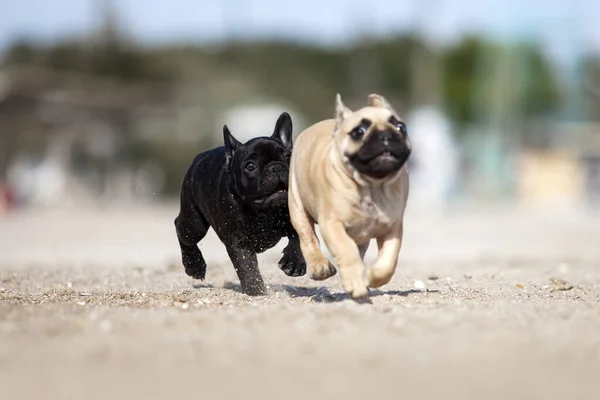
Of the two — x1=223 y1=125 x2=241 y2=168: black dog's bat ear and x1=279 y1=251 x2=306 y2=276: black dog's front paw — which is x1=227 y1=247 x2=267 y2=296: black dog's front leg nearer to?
x1=279 y1=251 x2=306 y2=276: black dog's front paw

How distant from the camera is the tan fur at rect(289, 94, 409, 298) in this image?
748 centimetres

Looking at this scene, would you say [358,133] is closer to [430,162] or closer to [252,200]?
[252,200]

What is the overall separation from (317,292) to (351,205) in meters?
2.22

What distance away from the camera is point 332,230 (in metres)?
7.52

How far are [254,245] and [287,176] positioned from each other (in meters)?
0.66

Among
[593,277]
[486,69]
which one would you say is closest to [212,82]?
[486,69]

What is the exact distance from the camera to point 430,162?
41156mm

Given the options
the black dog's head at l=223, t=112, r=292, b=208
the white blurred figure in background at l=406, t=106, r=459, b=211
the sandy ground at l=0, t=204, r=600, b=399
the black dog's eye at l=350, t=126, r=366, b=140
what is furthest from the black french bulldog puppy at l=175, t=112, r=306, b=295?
the white blurred figure in background at l=406, t=106, r=459, b=211

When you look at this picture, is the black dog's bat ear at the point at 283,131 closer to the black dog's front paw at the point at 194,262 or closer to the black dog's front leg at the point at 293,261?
the black dog's front leg at the point at 293,261

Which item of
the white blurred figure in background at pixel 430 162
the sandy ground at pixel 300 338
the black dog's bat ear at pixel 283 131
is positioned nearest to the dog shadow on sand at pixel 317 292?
the sandy ground at pixel 300 338

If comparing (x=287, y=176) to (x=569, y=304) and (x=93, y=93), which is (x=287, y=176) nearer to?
(x=569, y=304)

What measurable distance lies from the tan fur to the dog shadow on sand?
1.08 ft

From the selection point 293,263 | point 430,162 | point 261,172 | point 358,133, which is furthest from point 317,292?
point 430,162

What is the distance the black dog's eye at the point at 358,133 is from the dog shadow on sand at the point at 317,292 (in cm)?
116
